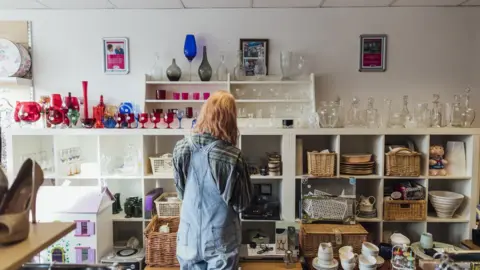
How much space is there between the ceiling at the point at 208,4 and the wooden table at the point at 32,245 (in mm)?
2239

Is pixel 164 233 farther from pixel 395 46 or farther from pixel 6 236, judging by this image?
pixel 395 46

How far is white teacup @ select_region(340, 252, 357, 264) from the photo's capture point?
2219mm

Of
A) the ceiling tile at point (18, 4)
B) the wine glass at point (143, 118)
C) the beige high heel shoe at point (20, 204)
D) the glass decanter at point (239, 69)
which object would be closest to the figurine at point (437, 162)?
the glass decanter at point (239, 69)

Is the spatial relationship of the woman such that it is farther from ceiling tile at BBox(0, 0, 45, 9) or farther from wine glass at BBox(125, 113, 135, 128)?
ceiling tile at BBox(0, 0, 45, 9)

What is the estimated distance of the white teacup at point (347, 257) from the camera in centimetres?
222

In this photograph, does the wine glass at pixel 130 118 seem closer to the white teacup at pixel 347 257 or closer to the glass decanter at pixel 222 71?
the glass decanter at pixel 222 71

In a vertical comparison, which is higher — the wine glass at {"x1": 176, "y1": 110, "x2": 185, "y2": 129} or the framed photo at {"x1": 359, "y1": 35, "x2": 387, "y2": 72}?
the framed photo at {"x1": 359, "y1": 35, "x2": 387, "y2": 72}

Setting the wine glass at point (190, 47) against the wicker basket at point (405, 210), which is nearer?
the wicker basket at point (405, 210)

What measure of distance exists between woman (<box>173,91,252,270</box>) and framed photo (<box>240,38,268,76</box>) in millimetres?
1222

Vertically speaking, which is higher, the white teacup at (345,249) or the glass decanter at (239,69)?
the glass decanter at (239,69)

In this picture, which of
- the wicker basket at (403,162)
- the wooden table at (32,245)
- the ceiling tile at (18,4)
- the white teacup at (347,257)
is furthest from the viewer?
the ceiling tile at (18,4)

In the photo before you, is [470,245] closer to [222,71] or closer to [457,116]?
[457,116]

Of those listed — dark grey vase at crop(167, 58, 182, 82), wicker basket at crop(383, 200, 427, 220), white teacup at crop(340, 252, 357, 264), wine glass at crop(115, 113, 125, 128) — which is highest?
dark grey vase at crop(167, 58, 182, 82)

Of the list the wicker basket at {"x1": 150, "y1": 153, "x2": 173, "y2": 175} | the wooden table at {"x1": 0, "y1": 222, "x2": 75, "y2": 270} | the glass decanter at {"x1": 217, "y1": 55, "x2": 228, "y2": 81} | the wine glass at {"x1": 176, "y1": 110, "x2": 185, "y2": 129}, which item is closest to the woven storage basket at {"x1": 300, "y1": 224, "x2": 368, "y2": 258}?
the wicker basket at {"x1": 150, "y1": 153, "x2": 173, "y2": 175}
